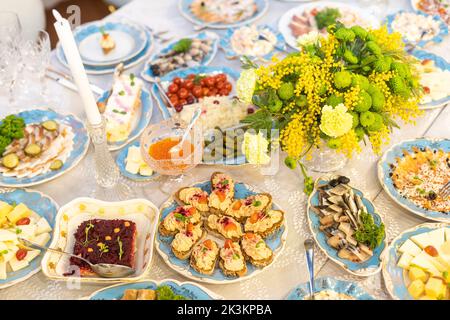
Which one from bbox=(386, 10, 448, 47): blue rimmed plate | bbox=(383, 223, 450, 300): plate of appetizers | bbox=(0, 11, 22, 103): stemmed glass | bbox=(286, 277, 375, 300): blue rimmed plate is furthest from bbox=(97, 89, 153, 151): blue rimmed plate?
bbox=(386, 10, 448, 47): blue rimmed plate

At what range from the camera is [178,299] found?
183 cm

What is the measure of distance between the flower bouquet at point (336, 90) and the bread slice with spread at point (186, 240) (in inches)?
20.9

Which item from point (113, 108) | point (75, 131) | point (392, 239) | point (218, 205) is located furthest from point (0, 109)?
point (392, 239)

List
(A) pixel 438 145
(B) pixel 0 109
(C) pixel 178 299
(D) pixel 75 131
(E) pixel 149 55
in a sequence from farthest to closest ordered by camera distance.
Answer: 1. (E) pixel 149 55
2. (B) pixel 0 109
3. (D) pixel 75 131
4. (A) pixel 438 145
5. (C) pixel 178 299

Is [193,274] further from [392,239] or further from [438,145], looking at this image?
[438,145]

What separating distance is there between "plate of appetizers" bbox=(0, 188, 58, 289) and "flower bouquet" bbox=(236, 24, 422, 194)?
1112 mm

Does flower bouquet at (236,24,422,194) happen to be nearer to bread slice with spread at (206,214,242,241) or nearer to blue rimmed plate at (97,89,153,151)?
bread slice with spread at (206,214,242,241)

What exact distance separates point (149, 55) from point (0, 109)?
0.99 meters

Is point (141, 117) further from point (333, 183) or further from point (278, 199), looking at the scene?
point (333, 183)

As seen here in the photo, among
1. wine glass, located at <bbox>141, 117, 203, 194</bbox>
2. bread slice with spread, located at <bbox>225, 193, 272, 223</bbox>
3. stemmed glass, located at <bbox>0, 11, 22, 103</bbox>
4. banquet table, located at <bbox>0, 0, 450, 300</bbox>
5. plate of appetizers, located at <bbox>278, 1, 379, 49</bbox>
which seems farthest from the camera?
plate of appetizers, located at <bbox>278, 1, 379, 49</bbox>

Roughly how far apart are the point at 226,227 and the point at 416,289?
811mm

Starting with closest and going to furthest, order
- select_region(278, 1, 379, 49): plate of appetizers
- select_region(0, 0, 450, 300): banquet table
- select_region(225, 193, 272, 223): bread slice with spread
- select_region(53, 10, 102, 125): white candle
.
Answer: select_region(53, 10, 102, 125): white candle < select_region(0, 0, 450, 300): banquet table < select_region(225, 193, 272, 223): bread slice with spread < select_region(278, 1, 379, 49): plate of appetizers

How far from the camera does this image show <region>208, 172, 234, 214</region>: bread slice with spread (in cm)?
212

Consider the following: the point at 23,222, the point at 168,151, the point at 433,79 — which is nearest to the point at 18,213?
the point at 23,222
